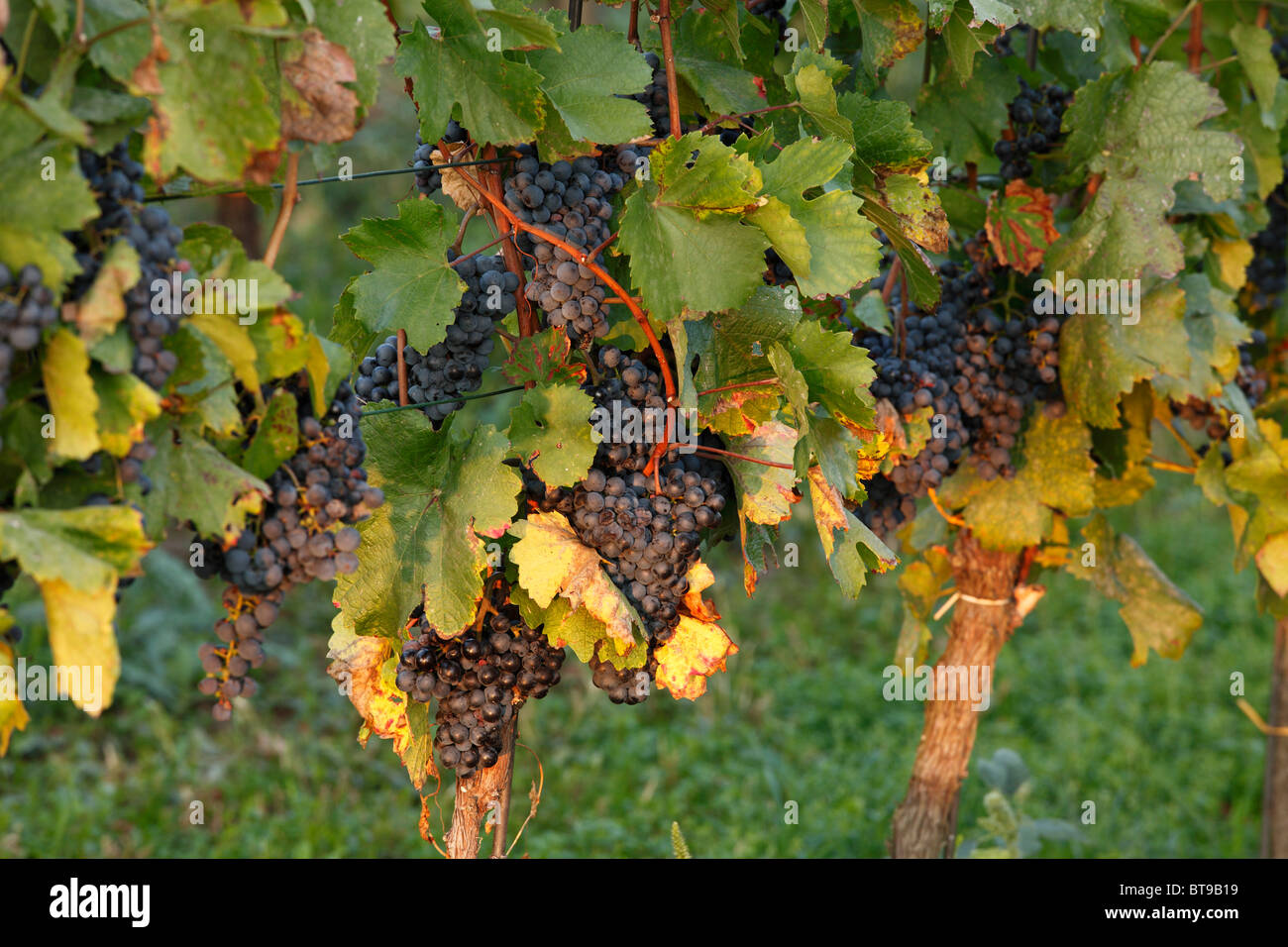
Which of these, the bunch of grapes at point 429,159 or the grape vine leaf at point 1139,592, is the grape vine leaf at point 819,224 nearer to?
the bunch of grapes at point 429,159

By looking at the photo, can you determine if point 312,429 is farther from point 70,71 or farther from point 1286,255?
point 1286,255

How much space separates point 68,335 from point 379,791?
3.05m

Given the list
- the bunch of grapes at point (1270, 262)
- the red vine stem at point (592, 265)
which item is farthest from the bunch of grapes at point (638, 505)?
the bunch of grapes at point (1270, 262)

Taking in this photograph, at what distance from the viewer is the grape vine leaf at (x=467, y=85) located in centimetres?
138

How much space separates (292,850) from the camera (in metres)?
3.34

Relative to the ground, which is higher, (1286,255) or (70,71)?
(1286,255)

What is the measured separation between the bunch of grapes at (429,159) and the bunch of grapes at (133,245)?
1.62ft

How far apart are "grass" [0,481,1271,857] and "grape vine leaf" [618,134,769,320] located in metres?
2.37

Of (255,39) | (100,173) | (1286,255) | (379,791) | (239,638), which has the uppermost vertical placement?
(1286,255)

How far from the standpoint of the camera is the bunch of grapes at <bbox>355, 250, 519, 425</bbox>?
5.09 feet

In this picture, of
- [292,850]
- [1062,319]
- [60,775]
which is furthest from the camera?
[60,775]

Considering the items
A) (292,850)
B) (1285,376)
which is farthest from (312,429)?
(1285,376)

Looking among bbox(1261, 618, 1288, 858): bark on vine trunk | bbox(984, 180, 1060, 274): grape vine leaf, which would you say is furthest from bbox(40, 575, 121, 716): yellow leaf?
bbox(1261, 618, 1288, 858): bark on vine trunk

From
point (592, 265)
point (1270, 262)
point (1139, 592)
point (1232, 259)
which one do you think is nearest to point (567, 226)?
point (592, 265)
